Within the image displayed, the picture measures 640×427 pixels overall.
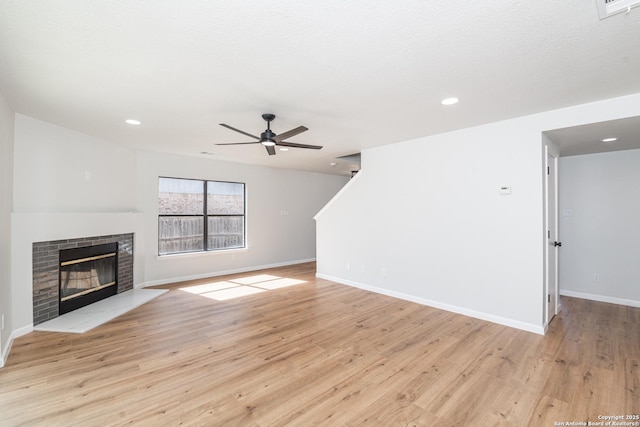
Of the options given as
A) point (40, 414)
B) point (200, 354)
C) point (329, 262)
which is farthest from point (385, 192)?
point (40, 414)

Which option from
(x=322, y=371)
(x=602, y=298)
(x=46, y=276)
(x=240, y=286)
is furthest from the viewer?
(x=240, y=286)

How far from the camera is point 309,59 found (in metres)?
2.10

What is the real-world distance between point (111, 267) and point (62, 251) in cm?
94

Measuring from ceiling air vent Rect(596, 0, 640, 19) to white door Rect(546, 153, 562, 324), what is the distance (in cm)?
236

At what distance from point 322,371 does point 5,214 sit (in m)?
3.54

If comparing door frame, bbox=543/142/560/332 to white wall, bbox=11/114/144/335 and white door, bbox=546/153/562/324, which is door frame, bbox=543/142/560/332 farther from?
white wall, bbox=11/114/144/335

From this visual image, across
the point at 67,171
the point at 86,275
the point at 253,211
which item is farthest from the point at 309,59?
the point at 253,211

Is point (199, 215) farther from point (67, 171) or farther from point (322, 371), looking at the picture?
point (322, 371)

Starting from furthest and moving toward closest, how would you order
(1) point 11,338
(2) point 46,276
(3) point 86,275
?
(3) point 86,275
(2) point 46,276
(1) point 11,338

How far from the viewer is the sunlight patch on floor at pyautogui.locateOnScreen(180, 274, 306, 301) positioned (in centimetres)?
486

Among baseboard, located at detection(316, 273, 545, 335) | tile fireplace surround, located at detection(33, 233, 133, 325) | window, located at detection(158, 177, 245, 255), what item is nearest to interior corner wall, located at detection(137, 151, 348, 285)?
window, located at detection(158, 177, 245, 255)

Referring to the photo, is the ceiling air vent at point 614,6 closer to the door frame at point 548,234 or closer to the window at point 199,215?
the door frame at point 548,234

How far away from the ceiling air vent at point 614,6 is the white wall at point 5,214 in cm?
464

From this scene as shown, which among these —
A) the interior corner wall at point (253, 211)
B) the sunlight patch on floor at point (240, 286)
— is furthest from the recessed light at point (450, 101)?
the interior corner wall at point (253, 211)
